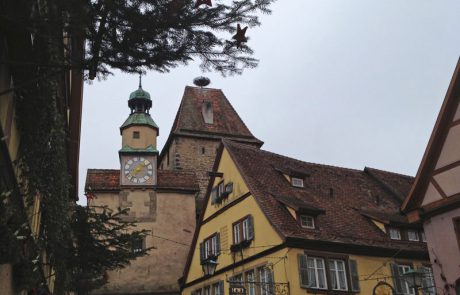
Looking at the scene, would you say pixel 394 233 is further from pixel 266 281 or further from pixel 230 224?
pixel 230 224

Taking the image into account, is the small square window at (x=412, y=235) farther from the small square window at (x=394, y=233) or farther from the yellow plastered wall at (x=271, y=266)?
the yellow plastered wall at (x=271, y=266)

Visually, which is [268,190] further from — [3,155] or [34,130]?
[3,155]

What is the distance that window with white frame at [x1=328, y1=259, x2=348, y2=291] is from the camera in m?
18.5

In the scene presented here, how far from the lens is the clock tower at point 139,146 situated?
3153 centimetres

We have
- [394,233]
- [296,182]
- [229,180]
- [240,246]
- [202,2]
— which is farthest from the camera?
[229,180]

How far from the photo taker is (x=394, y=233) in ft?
69.5

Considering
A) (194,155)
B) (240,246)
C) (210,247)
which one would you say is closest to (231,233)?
(240,246)

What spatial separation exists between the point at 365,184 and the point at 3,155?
68.5 ft

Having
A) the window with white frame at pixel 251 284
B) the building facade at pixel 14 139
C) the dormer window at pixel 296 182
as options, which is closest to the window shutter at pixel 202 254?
the window with white frame at pixel 251 284

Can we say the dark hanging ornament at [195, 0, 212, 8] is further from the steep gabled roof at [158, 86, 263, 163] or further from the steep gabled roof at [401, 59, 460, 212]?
the steep gabled roof at [158, 86, 263, 163]

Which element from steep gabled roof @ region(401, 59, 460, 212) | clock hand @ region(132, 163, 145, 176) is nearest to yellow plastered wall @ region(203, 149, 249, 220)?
clock hand @ region(132, 163, 145, 176)

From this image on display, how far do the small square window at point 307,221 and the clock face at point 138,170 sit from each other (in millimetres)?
13497

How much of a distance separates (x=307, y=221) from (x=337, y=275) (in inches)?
79.4

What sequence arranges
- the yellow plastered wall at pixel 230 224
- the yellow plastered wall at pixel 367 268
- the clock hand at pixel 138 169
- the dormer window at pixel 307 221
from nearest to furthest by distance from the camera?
the yellow plastered wall at pixel 367 268, the yellow plastered wall at pixel 230 224, the dormer window at pixel 307 221, the clock hand at pixel 138 169
